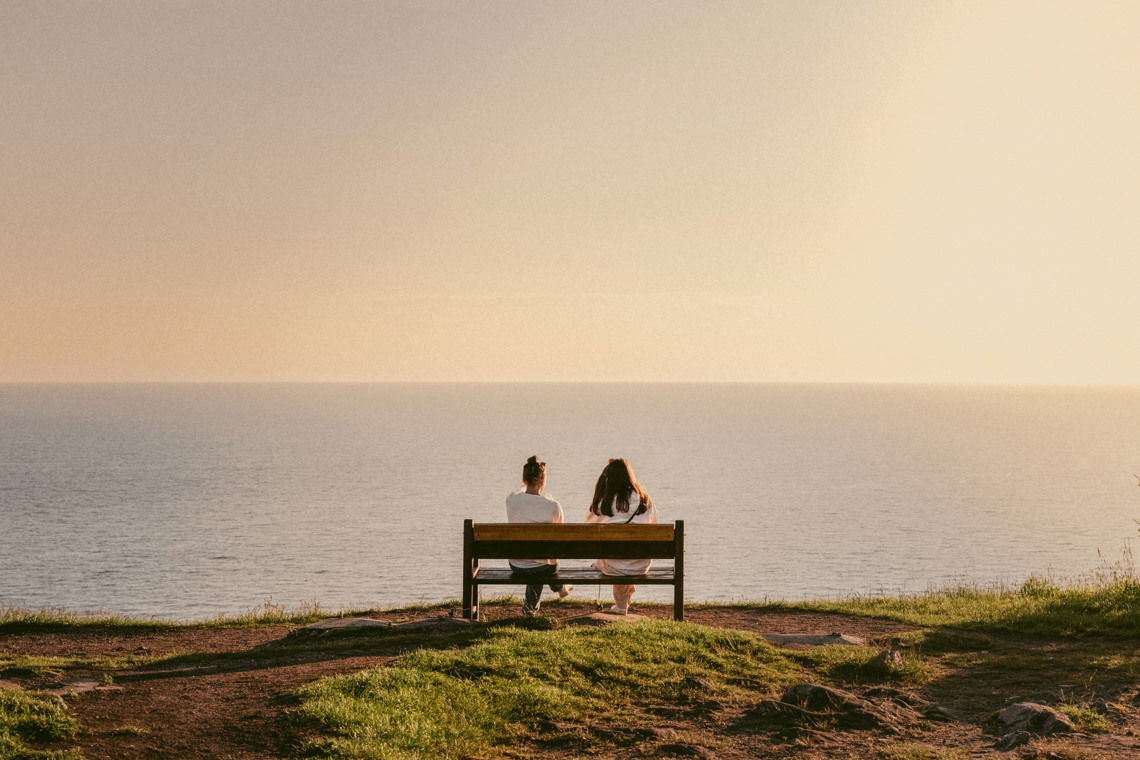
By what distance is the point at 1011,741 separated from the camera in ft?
26.6

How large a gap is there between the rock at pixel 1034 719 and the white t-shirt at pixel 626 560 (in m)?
4.54

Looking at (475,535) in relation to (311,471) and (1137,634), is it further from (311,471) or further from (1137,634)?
(311,471)

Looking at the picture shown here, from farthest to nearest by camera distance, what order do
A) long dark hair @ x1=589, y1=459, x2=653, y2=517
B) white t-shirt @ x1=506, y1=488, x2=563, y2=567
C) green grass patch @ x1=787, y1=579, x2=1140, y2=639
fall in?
green grass patch @ x1=787, y1=579, x2=1140, y2=639, white t-shirt @ x1=506, y1=488, x2=563, y2=567, long dark hair @ x1=589, y1=459, x2=653, y2=517

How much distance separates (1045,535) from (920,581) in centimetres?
2442

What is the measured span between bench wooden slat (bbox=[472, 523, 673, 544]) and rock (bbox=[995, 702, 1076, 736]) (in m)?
4.36

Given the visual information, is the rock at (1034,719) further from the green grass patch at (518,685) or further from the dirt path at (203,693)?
the dirt path at (203,693)

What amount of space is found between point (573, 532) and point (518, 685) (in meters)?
3.29

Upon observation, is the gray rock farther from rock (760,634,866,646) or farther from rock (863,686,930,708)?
rock (863,686,930,708)

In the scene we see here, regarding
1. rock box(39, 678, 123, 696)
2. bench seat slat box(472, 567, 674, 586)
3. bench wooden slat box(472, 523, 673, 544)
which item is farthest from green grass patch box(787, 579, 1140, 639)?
rock box(39, 678, 123, 696)

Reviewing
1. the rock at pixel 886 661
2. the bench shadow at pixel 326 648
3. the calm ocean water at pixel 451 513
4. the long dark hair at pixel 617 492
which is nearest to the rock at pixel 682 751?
the bench shadow at pixel 326 648

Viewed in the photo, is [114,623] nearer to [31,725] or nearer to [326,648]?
[326,648]

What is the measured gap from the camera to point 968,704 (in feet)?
31.5

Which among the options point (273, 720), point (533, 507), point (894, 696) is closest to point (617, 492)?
point (533, 507)

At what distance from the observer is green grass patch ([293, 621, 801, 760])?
773 cm
